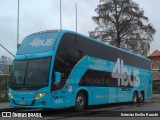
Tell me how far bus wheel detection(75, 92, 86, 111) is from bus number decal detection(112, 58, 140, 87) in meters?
4.39

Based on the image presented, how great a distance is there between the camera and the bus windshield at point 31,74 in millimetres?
16031

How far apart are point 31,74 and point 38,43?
174cm

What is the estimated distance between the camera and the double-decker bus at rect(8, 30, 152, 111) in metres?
16.1

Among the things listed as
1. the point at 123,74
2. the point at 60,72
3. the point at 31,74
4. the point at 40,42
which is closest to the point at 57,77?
the point at 60,72

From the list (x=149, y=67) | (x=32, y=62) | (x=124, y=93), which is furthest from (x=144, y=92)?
(x=32, y=62)

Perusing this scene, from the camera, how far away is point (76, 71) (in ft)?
58.7

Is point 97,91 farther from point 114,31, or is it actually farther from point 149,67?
point 114,31

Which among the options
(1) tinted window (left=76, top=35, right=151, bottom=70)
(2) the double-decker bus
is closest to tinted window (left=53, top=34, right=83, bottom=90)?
(2) the double-decker bus

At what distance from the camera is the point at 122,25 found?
5328 cm

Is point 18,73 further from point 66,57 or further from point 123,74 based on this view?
point 123,74

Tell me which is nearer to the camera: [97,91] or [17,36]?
[97,91]

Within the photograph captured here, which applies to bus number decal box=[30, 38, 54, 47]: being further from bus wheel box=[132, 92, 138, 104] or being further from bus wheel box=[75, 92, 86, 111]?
bus wheel box=[132, 92, 138, 104]

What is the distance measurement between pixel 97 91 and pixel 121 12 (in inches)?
1404

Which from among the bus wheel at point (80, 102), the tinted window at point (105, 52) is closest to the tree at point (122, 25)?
the tinted window at point (105, 52)
